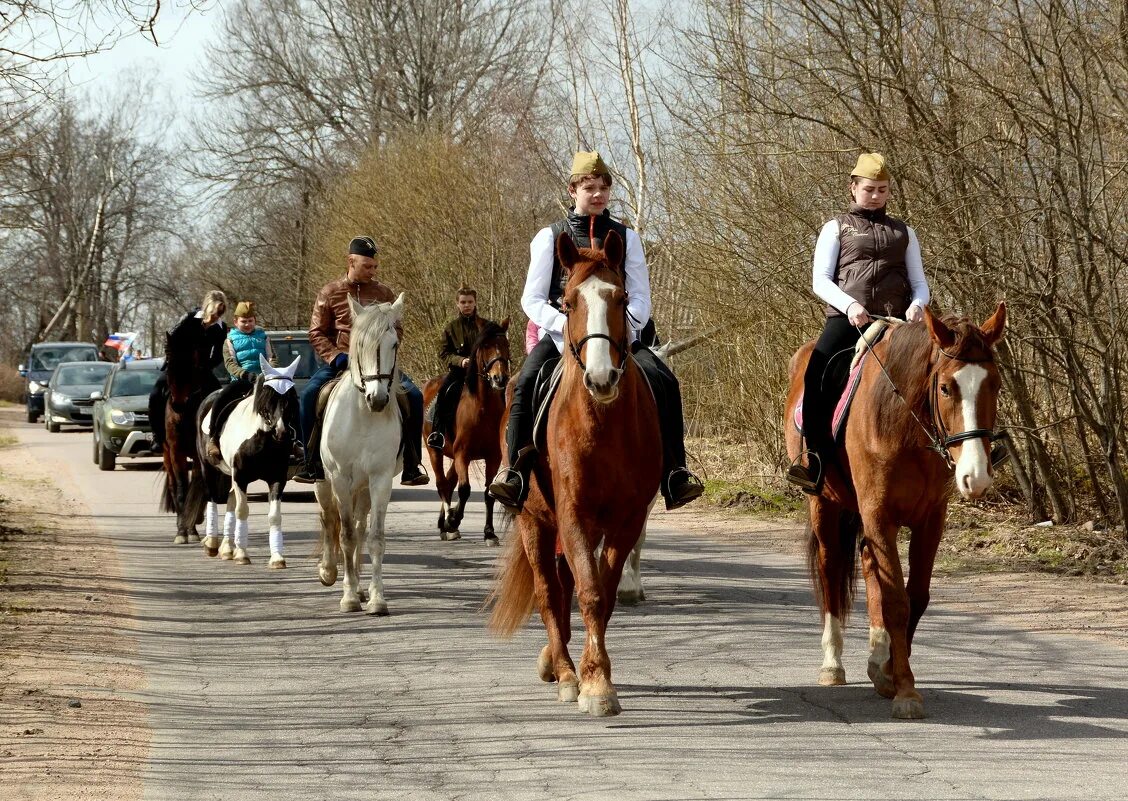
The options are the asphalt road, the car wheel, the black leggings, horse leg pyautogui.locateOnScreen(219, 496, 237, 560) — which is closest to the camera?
the asphalt road

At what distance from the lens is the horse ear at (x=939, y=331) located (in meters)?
7.00

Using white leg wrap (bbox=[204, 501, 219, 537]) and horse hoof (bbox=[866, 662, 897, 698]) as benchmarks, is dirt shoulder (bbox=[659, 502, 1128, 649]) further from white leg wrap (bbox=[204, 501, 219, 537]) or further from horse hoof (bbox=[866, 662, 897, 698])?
white leg wrap (bbox=[204, 501, 219, 537])

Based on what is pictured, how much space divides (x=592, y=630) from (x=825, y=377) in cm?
227

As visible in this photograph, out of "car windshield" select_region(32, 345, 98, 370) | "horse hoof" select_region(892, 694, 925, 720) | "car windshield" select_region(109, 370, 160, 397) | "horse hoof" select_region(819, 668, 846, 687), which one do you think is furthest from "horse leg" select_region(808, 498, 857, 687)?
"car windshield" select_region(32, 345, 98, 370)

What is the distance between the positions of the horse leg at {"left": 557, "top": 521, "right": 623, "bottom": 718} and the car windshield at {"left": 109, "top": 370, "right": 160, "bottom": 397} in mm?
21329

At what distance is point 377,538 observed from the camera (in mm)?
11070

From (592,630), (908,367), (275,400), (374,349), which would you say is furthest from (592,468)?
(275,400)

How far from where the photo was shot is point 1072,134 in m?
12.2

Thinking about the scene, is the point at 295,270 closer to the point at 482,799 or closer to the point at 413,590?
the point at 413,590

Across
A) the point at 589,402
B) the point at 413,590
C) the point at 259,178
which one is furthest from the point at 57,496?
the point at 259,178

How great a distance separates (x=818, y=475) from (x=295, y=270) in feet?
149

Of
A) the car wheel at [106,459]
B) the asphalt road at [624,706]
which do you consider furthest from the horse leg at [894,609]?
the car wheel at [106,459]

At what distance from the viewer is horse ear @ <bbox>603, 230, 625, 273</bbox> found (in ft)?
24.2

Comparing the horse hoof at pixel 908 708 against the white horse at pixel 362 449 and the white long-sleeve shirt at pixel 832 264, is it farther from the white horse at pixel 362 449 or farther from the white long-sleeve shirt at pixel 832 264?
the white horse at pixel 362 449
